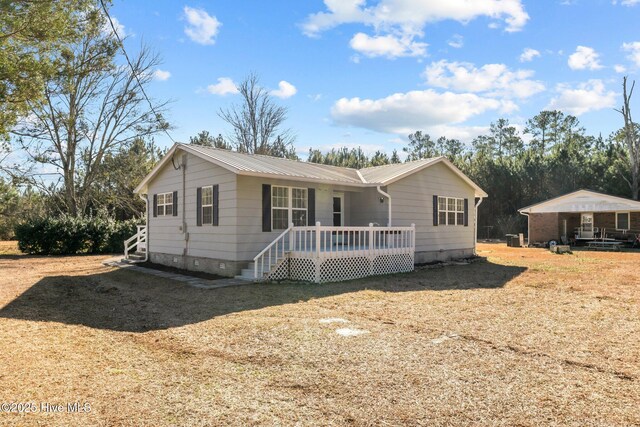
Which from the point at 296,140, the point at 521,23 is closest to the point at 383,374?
the point at 521,23

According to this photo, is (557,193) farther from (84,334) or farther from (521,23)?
(84,334)

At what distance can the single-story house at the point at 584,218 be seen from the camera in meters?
23.7

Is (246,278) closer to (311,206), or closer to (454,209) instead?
(311,206)

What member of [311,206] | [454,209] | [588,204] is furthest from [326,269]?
[588,204]

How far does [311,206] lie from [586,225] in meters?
21.3

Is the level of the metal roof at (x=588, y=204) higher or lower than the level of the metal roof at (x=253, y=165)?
lower

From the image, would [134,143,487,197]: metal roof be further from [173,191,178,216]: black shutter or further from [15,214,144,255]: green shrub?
[15,214,144,255]: green shrub

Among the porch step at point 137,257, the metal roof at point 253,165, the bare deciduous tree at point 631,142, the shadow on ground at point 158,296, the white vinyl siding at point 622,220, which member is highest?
the bare deciduous tree at point 631,142

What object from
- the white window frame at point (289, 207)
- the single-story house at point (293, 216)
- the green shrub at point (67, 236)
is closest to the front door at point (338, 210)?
the single-story house at point (293, 216)

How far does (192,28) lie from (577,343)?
1135 cm

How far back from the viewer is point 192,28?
11.5 m

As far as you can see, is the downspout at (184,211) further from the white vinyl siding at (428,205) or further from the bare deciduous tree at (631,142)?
the bare deciduous tree at (631,142)

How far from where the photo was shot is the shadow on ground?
6.95m

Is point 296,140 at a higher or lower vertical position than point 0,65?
higher
